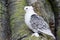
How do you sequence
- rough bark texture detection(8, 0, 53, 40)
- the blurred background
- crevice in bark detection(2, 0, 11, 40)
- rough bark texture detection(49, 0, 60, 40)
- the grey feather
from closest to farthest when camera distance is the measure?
the grey feather → rough bark texture detection(8, 0, 53, 40) → the blurred background → crevice in bark detection(2, 0, 11, 40) → rough bark texture detection(49, 0, 60, 40)

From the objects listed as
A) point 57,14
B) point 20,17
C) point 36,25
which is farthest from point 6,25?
point 57,14

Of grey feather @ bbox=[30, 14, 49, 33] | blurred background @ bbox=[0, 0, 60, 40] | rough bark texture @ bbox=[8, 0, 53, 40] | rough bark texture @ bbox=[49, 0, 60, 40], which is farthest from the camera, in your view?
rough bark texture @ bbox=[49, 0, 60, 40]

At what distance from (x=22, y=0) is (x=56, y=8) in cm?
103

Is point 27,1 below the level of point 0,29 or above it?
above

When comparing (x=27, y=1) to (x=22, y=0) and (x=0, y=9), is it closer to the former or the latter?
(x=22, y=0)

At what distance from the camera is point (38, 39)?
3.98 m

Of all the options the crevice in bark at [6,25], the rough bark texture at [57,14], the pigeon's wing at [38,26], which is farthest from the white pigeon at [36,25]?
the rough bark texture at [57,14]

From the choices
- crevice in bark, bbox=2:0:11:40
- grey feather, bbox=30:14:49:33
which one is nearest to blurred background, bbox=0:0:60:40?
crevice in bark, bbox=2:0:11:40

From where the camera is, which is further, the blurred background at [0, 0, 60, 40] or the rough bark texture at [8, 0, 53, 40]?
the blurred background at [0, 0, 60, 40]

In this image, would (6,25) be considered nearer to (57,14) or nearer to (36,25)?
(36,25)

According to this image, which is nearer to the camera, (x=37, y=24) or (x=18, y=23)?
(x=37, y=24)

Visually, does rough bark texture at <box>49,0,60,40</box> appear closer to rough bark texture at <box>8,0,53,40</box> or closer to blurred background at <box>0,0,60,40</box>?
blurred background at <box>0,0,60,40</box>

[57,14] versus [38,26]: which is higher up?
[38,26]

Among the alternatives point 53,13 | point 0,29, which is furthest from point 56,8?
point 0,29
